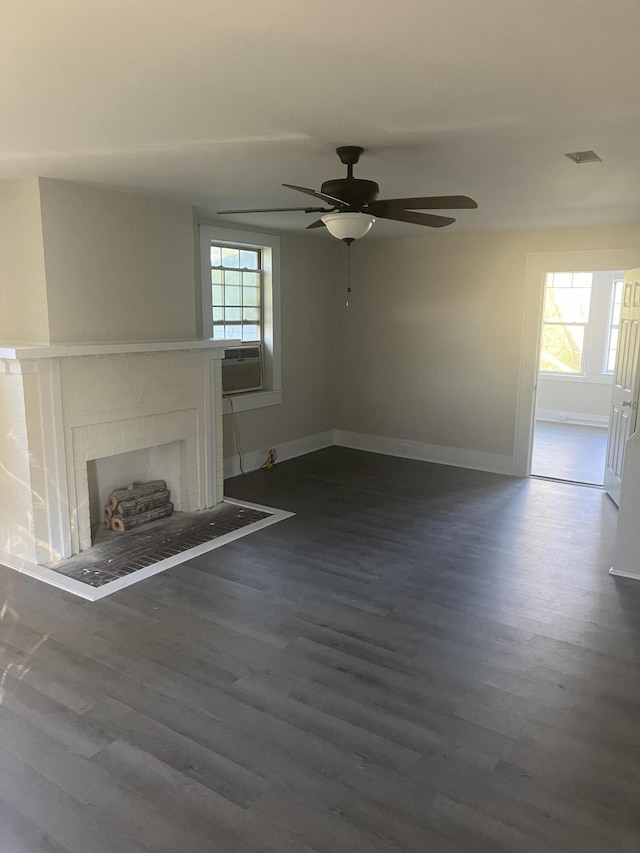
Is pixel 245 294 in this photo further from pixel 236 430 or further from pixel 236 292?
pixel 236 430

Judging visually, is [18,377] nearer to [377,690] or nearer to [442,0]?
[377,690]

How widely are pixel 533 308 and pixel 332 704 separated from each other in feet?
15.0

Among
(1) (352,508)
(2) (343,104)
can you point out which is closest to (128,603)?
(1) (352,508)

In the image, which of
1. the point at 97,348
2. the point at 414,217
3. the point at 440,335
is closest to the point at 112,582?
the point at 97,348

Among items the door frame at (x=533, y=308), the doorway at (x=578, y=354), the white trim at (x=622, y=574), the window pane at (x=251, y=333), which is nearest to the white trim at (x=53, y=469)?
the window pane at (x=251, y=333)

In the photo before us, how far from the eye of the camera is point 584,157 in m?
3.13

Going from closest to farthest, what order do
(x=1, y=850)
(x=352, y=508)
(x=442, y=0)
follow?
(x=442, y=0) < (x=1, y=850) < (x=352, y=508)

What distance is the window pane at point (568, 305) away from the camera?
8859 mm

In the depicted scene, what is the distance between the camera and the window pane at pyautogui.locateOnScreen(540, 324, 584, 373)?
9008 mm

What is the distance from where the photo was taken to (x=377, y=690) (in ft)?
8.86

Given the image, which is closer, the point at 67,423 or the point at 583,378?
the point at 67,423

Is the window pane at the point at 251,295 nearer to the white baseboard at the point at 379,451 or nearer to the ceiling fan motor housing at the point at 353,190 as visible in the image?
the white baseboard at the point at 379,451

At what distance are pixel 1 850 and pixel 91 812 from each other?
268 mm

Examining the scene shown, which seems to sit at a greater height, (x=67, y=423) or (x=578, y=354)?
(x=578, y=354)
